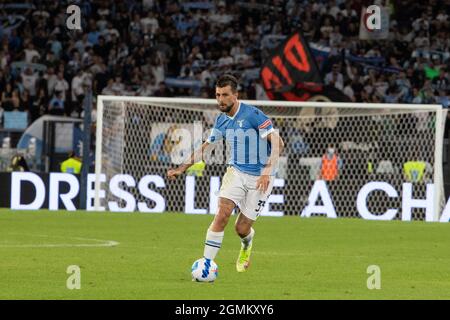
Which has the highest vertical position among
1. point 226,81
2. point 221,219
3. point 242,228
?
point 226,81

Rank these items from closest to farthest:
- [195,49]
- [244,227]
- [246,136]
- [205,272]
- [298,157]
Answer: [205,272] < [246,136] < [244,227] < [298,157] < [195,49]

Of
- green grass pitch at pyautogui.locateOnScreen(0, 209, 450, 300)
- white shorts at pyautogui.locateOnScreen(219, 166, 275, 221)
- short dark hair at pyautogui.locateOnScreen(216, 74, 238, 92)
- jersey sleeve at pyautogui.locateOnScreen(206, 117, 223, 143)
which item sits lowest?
green grass pitch at pyautogui.locateOnScreen(0, 209, 450, 300)

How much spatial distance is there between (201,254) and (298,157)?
11.5 m

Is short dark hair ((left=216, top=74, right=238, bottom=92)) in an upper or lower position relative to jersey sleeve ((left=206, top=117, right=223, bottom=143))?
upper

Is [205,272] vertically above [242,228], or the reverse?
[242,228]

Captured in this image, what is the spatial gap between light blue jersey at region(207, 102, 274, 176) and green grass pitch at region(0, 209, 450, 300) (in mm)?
1207

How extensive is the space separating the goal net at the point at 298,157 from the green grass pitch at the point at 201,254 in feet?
4.89

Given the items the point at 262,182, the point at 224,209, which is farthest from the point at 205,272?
the point at 262,182

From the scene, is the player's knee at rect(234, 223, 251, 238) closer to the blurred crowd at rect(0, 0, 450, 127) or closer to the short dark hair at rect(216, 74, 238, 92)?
the short dark hair at rect(216, 74, 238, 92)

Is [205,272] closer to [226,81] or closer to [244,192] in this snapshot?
[244,192]

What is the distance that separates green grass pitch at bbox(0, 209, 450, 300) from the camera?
12.1m

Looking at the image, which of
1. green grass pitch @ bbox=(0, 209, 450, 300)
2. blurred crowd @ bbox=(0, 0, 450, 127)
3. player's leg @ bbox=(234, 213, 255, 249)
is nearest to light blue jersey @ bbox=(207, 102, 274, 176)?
player's leg @ bbox=(234, 213, 255, 249)

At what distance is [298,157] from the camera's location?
2800 cm

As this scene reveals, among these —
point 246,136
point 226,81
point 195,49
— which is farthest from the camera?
point 195,49
